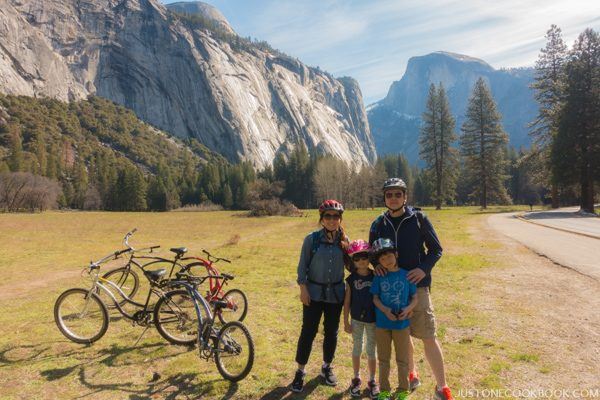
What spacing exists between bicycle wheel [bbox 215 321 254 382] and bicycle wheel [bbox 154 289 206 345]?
84cm

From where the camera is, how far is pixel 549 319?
6.95 meters

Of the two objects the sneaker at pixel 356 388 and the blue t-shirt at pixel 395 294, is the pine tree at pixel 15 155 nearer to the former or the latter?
the sneaker at pixel 356 388

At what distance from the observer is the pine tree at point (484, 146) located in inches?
1975

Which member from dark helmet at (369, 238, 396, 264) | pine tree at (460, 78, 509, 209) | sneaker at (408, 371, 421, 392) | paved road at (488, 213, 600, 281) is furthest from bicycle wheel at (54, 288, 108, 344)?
pine tree at (460, 78, 509, 209)

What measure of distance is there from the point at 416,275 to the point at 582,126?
130ft

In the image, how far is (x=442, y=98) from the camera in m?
54.4

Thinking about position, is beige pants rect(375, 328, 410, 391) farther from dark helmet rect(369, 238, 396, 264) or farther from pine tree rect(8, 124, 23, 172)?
pine tree rect(8, 124, 23, 172)

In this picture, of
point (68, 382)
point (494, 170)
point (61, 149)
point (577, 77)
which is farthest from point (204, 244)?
point (61, 149)

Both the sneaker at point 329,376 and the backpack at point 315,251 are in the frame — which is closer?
the backpack at point 315,251

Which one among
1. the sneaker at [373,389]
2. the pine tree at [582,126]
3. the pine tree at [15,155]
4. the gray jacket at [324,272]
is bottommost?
the sneaker at [373,389]

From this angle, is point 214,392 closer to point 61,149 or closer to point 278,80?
point 61,149

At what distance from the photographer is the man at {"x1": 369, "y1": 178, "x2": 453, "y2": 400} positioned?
419cm

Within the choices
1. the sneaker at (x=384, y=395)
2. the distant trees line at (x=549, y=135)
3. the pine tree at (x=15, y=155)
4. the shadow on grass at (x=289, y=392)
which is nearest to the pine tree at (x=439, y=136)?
the distant trees line at (x=549, y=135)

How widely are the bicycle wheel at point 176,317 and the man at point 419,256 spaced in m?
3.37
